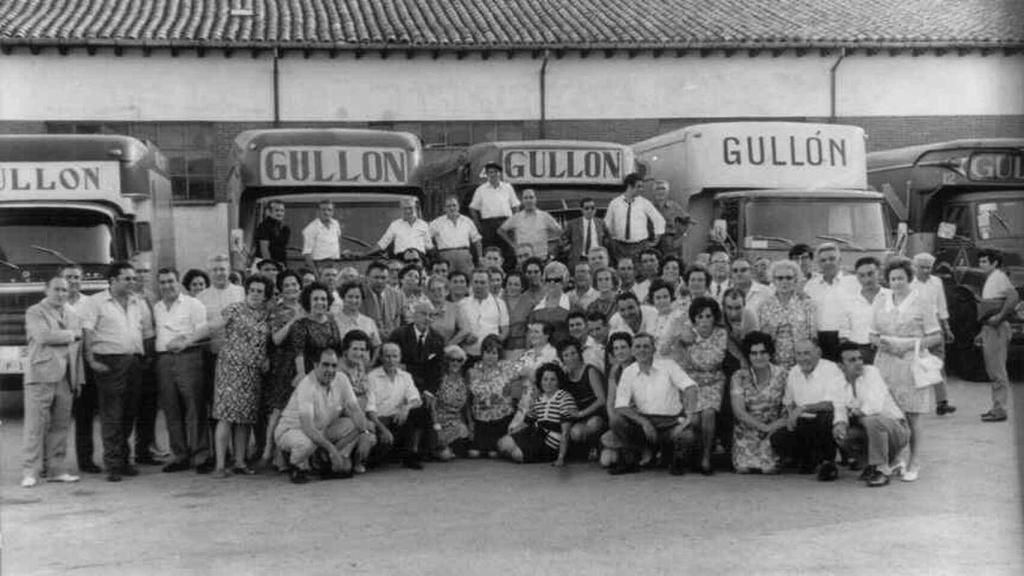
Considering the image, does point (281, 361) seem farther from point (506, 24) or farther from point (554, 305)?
point (506, 24)

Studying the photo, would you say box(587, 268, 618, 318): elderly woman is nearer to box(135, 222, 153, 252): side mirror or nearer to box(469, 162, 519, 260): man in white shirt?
box(469, 162, 519, 260): man in white shirt

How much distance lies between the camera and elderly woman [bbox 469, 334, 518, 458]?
10461 mm

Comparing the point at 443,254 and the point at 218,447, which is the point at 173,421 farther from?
the point at 443,254

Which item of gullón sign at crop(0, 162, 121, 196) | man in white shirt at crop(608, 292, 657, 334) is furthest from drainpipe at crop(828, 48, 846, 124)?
gullón sign at crop(0, 162, 121, 196)

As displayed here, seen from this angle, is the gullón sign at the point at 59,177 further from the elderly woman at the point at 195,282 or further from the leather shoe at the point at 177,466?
the leather shoe at the point at 177,466

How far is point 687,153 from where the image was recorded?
1491 centimetres

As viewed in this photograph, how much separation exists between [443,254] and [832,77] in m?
16.7

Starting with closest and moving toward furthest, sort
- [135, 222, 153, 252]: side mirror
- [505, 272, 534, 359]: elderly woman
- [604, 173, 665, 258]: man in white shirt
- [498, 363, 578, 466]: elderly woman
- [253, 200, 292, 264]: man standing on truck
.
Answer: [498, 363, 578, 466]: elderly woman < [505, 272, 534, 359]: elderly woman < [253, 200, 292, 264]: man standing on truck < [135, 222, 153, 252]: side mirror < [604, 173, 665, 258]: man in white shirt

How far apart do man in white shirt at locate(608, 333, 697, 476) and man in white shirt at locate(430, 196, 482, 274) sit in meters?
3.90

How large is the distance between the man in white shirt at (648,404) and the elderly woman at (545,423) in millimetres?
572

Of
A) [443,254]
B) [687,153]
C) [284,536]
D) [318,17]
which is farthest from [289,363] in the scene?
[318,17]

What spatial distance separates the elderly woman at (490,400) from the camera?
10461 millimetres

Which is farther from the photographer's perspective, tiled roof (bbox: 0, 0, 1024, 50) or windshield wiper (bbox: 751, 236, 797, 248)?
tiled roof (bbox: 0, 0, 1024, 50)

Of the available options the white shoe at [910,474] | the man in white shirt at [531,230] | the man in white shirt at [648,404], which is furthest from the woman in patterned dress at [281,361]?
the white shoe at [910,474]
